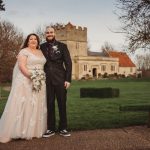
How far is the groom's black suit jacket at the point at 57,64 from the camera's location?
24.6 feet

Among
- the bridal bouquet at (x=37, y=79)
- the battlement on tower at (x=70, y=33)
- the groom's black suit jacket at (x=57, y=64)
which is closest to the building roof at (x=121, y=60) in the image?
the battlement on tower at (x=70, y=33)

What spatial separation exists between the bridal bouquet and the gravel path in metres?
0.92

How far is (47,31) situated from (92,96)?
18.7m

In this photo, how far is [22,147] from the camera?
6539 mm

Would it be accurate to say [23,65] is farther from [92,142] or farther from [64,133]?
[92,142]

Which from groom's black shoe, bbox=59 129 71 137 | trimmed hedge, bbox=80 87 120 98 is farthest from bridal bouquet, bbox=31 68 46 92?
trimmed hedge, bbox=80 87 120 98

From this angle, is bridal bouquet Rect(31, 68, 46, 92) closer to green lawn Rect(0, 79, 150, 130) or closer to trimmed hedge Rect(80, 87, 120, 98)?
green lawn Rect(0, 79, 150, 130)

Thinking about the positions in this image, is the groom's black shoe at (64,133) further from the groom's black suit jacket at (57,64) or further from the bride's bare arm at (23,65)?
the bride's bare arm at (23,65)

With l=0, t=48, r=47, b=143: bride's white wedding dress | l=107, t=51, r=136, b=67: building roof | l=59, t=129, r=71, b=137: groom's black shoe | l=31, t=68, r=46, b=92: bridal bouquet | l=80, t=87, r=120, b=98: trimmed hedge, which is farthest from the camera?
l=107, t=51, r=136, b=67: building roof

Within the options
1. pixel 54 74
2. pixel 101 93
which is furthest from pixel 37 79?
pixel 101 93

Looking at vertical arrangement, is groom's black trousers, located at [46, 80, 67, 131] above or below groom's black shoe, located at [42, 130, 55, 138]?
above

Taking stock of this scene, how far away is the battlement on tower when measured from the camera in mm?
86688

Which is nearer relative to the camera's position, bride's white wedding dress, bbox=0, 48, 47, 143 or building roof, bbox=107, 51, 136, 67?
bride's white wedding dress, bbox=0, 48, 47, 143

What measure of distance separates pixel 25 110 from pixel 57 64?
3.37 ft
